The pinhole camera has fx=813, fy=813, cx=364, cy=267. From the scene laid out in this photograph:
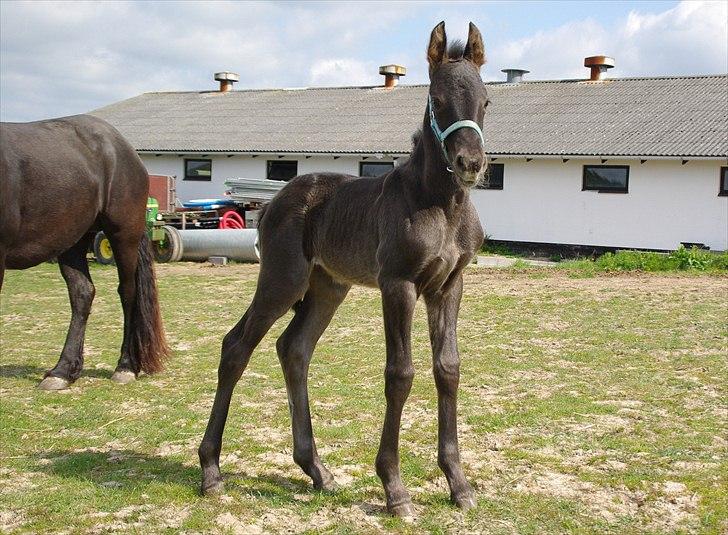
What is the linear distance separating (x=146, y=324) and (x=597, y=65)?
83.2 feet

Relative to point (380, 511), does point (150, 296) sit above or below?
above

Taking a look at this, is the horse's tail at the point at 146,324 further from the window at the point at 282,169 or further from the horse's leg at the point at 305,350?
the window at the point at 282,169

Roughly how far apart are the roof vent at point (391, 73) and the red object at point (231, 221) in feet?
42.8

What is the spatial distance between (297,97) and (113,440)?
31.6 m

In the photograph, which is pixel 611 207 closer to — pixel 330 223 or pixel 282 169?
pixel 282 169

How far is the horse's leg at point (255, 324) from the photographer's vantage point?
5.11 meters

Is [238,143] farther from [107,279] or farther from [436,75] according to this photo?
[436,75]

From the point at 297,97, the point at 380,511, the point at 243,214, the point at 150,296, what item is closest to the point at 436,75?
the point at 380,511

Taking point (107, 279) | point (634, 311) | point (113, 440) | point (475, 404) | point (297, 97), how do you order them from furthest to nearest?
point (297, 97)
point (107, 279)
point (634, 311)
point (475, 404)
point (113, 440)

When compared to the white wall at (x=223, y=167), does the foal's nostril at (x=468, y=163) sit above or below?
below

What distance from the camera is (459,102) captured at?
169 inches

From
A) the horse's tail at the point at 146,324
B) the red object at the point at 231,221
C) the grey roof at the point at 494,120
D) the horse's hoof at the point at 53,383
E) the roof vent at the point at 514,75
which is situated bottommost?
the horse's hoof at the point at 53,383

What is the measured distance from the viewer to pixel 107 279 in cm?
1770

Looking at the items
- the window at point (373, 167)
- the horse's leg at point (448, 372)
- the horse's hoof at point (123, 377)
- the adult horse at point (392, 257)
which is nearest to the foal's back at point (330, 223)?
the adult horse at point (392, 257)
